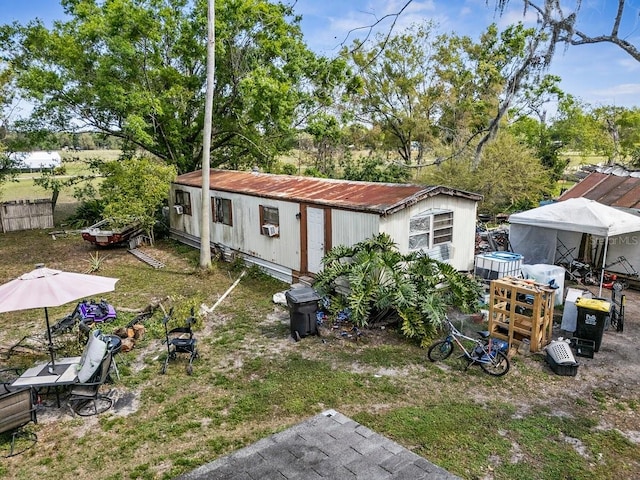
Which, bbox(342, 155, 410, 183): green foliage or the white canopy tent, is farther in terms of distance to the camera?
bbox(342, 155, 410, 183): green foliage

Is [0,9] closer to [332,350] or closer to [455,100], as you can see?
[332,350]

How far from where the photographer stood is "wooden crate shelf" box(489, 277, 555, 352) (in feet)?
25.5

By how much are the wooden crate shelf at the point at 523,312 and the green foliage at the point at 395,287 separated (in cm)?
53

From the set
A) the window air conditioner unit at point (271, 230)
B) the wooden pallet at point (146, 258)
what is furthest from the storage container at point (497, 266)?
the wooden pallet at point (146, 258)

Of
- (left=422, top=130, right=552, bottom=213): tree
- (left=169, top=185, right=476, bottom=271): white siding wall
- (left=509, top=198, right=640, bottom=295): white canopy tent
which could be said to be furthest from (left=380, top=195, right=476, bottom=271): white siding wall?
(left=422, top=130, right=552, bottom=213): tree

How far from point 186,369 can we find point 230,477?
4.02m

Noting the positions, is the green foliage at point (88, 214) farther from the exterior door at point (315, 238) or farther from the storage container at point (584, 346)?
the storage container at point (584, 346)

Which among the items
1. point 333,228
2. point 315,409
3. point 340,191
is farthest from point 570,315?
point 340,191

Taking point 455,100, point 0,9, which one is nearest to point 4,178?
point 0,9

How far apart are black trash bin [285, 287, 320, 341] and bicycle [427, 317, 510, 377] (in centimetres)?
224

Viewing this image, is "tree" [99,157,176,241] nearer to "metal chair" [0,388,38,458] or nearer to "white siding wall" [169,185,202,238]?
"white siding wall" [169,185,202,238]

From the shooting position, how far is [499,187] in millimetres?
20141

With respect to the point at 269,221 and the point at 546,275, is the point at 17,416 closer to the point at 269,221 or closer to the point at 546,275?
the point at 269,221

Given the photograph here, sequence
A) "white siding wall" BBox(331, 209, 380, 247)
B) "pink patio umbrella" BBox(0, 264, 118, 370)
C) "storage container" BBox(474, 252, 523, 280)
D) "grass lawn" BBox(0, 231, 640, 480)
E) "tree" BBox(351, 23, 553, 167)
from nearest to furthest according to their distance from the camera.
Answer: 1. "grass lawn" BBox(0, 231, 640, 480)
2. "pink patio umbrella" BBox(0, 264, 118, 370)
3. "white siding wall" BBox(331, 209, 380, 247)
4. "storage container" BBox(474, 252, 523, 280)
5. "tree" BBox(351, 23, 553, 167)
